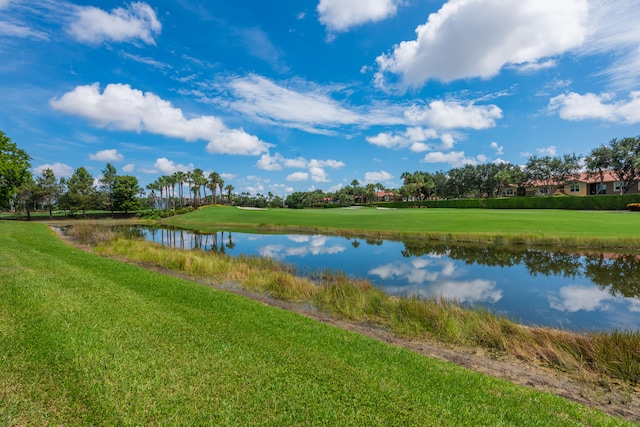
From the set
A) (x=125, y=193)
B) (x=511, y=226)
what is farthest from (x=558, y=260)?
(x=125, y=193)

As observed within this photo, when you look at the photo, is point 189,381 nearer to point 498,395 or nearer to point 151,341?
point 151,341

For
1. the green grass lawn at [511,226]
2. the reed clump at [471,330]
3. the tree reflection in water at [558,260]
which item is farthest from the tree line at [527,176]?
the reed clump at [471,330]

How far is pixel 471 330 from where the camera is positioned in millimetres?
7520

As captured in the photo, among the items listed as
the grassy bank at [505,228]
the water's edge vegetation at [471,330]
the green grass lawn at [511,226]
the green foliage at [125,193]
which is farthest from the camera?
the green foliage at [125,193]

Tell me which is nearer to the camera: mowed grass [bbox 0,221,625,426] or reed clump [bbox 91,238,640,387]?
mowed grass [bbox 0,221,625,426]

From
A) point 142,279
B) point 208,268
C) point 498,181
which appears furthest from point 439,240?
point 498,181

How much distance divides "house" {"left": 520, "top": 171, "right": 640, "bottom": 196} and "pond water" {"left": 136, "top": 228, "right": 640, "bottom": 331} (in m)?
65.9

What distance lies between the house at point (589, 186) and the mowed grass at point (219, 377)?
82.8 metres

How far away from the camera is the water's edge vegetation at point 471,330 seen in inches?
233

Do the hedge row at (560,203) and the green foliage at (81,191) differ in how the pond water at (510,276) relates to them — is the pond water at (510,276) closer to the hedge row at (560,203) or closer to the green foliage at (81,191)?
the hedge row at (560,203)

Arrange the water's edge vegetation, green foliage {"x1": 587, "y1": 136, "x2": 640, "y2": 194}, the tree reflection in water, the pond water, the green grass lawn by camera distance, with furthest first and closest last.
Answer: green foliage {"x1": 587, "y1": 136, "x2": 640, "y2": 194}
the green grass lawn
the tree reflection in water
the pond water
the water's edge vegetation

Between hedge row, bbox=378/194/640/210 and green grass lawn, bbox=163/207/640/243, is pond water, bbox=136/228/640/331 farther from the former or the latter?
hedge row, bbox=378/194/640/210

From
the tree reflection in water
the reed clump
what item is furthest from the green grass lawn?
the reed clump

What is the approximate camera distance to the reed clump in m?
5.93
